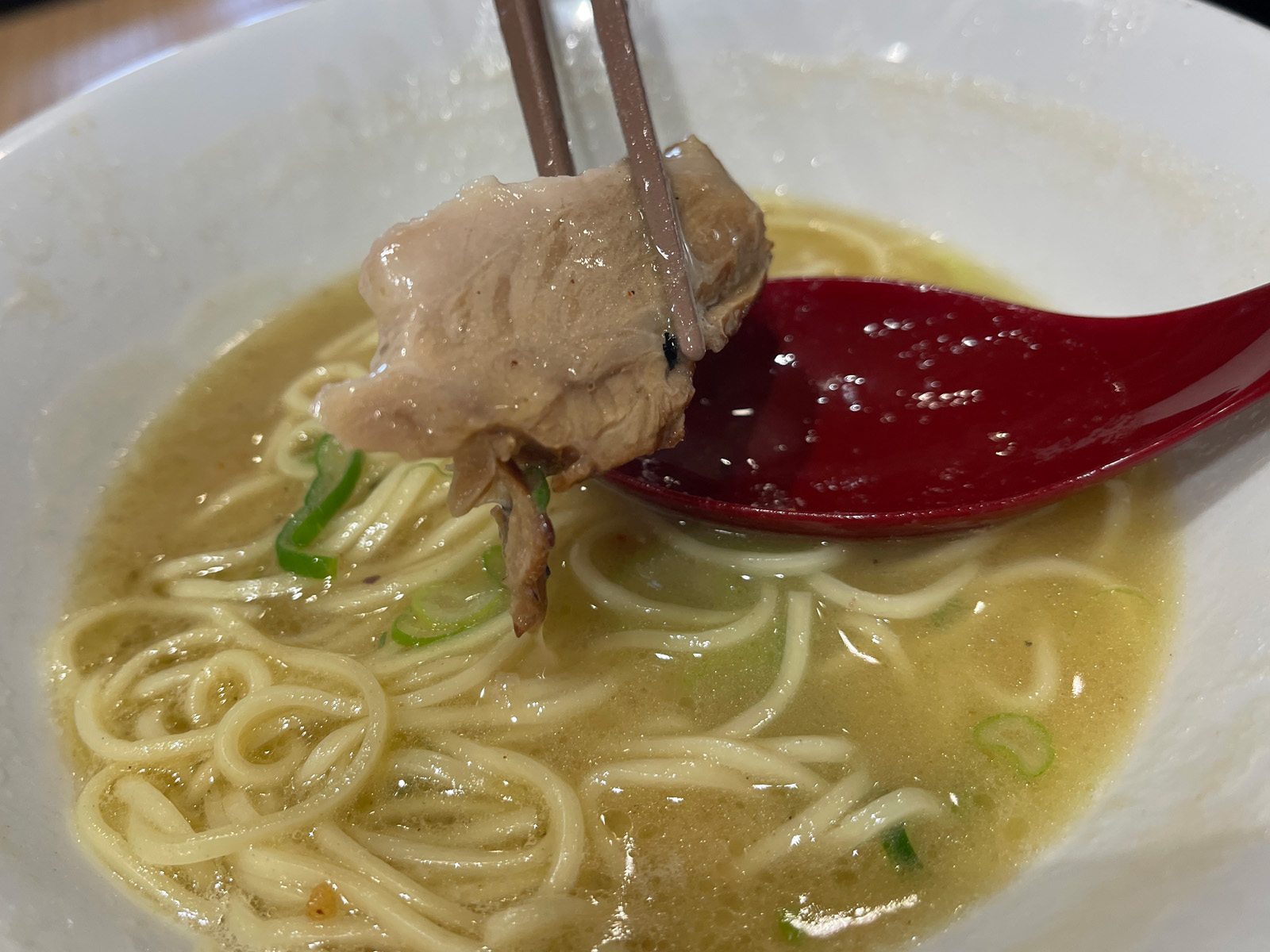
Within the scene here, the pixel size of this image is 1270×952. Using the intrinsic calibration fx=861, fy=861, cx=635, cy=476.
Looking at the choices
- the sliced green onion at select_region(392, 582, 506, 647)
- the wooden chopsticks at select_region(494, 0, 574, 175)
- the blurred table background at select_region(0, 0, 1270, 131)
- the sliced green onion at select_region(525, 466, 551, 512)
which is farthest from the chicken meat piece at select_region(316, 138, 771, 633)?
the blurred table background at select_region(0, 0, 1270, 131)

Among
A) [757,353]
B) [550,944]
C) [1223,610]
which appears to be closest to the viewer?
[550,944]

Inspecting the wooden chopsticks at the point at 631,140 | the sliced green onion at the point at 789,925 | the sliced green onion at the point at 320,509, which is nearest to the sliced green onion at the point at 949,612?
the sliced green onion at the point at 789,925

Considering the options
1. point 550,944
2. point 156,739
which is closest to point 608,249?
point 550,944

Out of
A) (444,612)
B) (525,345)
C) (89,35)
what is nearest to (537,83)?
(525,345)

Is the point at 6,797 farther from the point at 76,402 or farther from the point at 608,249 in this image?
the point at 608,249

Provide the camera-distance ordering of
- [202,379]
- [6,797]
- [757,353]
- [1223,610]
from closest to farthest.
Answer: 1. [6,797]
2. [1223,610]
3. [757,353]
4. [202,379]

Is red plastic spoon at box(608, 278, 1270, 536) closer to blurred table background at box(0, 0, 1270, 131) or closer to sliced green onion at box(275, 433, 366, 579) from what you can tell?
sliced green onion at box(275, 433, 366, 579)
